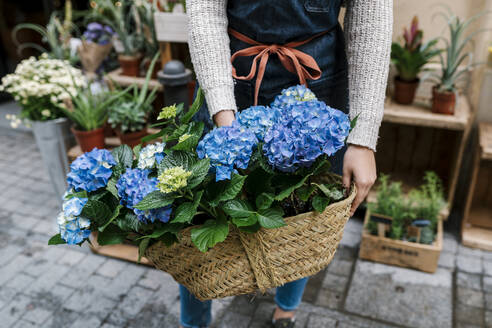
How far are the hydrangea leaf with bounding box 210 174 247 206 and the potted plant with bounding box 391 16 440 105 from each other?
1.96 m

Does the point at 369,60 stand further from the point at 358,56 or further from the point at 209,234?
the point at 209,234

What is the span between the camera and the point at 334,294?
7.96 feet

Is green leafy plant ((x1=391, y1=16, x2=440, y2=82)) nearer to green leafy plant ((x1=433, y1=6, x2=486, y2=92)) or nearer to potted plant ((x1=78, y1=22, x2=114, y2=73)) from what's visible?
green leafy plant ((x1=433, y1=6, x2=486, y2=92))

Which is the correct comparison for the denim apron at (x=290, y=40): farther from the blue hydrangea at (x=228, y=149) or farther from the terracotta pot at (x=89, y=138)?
the terracotta pot at (x=89, y=138)

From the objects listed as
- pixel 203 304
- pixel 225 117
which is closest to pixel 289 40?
pixel 225 117

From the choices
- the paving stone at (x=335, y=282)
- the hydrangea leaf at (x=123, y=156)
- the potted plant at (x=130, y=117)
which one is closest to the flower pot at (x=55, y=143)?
the potted plant at (x=130, y=117)

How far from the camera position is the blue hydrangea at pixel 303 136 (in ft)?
3.28

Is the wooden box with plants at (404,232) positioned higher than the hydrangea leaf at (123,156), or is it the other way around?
the hydrangea leaf at (123,156)

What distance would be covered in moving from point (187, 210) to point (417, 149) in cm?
249

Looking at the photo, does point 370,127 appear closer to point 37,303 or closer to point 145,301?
point 145,301

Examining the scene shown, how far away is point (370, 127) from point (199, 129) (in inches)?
21.3

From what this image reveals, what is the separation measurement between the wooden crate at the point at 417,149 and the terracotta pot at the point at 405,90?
0.13 feet

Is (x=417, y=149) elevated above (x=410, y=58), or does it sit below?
below

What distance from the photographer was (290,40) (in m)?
1.37
